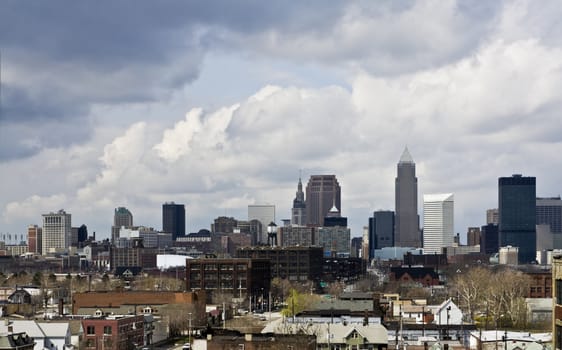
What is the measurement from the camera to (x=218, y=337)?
10800cm

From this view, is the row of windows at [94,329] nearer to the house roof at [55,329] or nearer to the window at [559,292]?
the house roof at [55,329]

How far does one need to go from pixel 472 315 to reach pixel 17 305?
7195 centimetres

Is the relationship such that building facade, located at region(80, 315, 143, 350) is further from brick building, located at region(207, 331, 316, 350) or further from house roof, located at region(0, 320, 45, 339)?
brick building, located at region(207, 331, 316, 350)

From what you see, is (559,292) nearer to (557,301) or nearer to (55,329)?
(557,301)

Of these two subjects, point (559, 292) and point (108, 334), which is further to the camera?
point (108, 334)

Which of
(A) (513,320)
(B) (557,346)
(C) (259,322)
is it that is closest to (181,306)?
(C) (259,322)

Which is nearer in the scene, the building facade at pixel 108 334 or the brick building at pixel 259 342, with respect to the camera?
the brick building at pixel 259 342

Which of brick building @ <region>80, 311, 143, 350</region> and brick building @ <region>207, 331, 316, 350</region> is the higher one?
brick building @ <region>207, 331, 316, 350</region>

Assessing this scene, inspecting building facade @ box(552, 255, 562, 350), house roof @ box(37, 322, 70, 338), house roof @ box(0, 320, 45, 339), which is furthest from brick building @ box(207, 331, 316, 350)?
building facade @ box(552, 255, 562, 350)

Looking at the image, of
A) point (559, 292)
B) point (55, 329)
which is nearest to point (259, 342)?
point (55, 329)

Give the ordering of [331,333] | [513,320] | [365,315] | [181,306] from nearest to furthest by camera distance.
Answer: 1. [331,333]
2. [365,315]
3. [513,320]
4. [181,306]

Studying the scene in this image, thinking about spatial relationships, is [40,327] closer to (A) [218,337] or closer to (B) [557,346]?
(A) [218,337]

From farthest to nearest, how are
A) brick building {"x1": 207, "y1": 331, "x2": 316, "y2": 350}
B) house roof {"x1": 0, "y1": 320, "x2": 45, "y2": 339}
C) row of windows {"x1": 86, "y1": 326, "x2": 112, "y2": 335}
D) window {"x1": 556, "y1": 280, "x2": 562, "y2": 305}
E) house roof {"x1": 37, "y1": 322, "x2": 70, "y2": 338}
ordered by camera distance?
1. row of windows {"x1": 86, "y1": 326, "x2": 112, "y2": 335}
2. house roof {"x1": 37, "y1": 322, "x2": 70, "y2": 338}
3. house roof {"x1": 0, "y1": 320, "x2": 45, "y2": 339}
4. brick building {"x1": 207, "y1": 331, "x2": 316, "y2": 350}
5. window {"x1": 556, "y1": 280, "x2": 562, "y2": 305}

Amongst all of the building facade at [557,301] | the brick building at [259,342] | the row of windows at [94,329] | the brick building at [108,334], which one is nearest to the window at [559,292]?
the building facade at [557,301]
